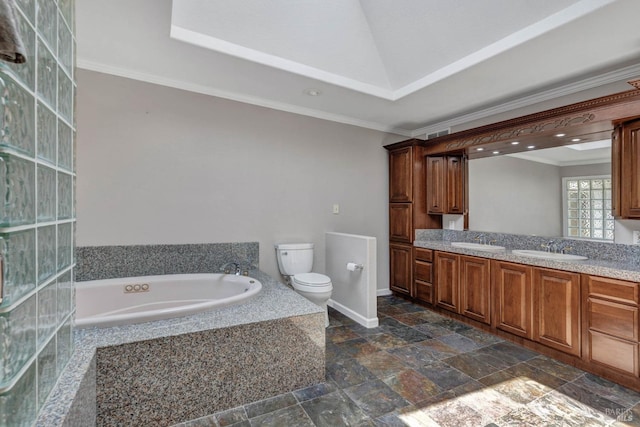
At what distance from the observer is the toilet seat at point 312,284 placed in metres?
2.77

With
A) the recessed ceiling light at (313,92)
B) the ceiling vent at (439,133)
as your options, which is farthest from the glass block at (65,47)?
the ceiling vent at (439,133)

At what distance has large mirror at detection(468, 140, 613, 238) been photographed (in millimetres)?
2650

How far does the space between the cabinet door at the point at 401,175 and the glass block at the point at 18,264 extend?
11.3 ft

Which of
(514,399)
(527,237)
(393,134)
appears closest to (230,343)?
(514,399)

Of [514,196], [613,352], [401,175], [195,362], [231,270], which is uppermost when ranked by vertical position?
[401,175]

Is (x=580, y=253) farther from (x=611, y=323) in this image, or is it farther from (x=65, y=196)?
(x=65, y=196)

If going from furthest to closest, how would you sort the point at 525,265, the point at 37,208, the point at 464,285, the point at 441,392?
the point at 464,285
the point at 525,265
the point at 441,392
the point at 37,208

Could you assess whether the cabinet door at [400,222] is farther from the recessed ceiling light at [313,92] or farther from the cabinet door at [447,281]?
the recessed ceiling light at [313,92]

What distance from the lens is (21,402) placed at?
711 millimetres

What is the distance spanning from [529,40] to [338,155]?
6.83 ft

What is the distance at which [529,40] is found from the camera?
207 cm

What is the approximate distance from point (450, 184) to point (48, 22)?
3.61 m

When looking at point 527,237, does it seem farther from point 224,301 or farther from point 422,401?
point 224,301

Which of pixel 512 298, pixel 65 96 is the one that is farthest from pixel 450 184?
pixel 65 96
